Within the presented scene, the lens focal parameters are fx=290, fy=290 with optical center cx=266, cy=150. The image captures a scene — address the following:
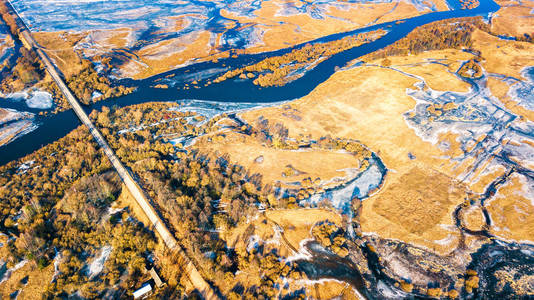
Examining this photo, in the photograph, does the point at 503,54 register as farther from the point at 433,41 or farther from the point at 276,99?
the point at 276,99

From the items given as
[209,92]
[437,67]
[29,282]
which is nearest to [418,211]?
[29,282]

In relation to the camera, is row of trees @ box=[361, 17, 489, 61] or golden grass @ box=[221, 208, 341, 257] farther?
row of trees @ box=[361, 17, 489, 61]

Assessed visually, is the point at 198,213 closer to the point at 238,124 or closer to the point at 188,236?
the point at 188,236

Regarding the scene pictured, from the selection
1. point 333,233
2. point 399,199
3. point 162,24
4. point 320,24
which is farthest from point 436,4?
point 333,233

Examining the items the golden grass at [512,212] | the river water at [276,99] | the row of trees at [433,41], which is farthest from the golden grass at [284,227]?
the row of trees at [433,41]

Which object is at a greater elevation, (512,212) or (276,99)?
(276,99)

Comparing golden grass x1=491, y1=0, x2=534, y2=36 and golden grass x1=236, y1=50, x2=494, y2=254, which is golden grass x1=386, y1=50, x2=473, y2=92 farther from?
golden grass x1=491, y1=0, x2=534, y2=36

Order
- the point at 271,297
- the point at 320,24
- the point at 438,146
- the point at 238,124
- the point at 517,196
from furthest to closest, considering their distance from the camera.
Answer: the point at 320,24
the point at 238,124
the point at 438,146
the point at 517,196
the point at 271,297

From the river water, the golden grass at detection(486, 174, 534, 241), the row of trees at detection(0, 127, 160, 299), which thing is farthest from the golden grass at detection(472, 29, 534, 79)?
the row of trees at detection(0, 127, 160, 299)

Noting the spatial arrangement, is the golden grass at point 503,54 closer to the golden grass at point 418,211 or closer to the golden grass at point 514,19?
the golden grass at point 514,19
